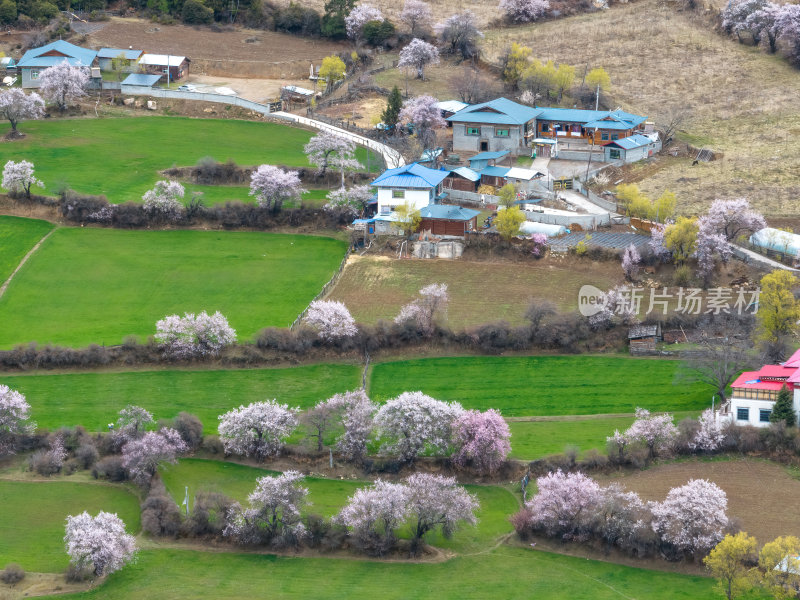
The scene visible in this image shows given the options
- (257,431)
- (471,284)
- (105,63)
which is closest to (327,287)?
(471,284)

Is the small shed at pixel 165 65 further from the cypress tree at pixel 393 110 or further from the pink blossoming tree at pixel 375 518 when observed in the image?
the pink blossoming tree at pixel 375 518

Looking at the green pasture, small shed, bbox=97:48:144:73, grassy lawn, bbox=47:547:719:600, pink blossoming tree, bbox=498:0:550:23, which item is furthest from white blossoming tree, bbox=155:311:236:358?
pink blossoming tree, bbox=498:0:550:23

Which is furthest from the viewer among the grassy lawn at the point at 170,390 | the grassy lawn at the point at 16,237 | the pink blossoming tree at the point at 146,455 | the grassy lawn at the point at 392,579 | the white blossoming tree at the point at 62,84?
the white blossoming tree at the point at 62,84

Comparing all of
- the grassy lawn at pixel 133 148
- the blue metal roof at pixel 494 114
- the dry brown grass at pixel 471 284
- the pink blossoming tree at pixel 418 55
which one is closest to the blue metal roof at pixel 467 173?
the blue metal roof at pixel 494 114

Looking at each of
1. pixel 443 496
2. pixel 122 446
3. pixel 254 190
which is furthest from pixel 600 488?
pixel 254 190

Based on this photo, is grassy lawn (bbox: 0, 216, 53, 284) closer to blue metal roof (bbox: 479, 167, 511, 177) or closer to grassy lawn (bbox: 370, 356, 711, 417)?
grassy lawn (bbox: 370, 356, 711, 417)

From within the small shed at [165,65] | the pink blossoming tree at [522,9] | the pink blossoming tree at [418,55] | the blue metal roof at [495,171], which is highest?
the pink blossoming tree at [522,9]
